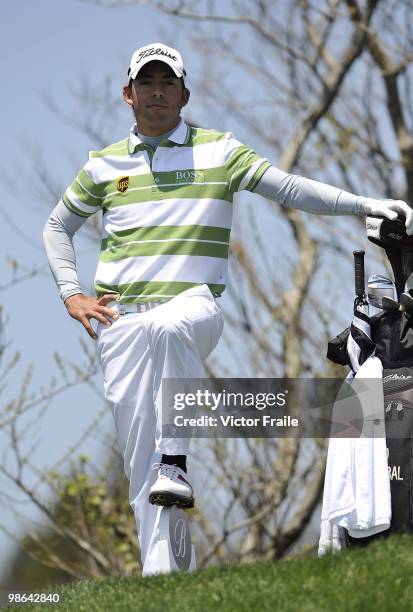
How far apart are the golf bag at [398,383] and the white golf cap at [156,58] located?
113 centimetres

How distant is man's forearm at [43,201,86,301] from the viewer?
6.12 meters

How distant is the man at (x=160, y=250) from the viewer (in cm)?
561

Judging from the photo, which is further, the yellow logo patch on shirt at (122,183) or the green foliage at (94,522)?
the green foliage at (94,522)

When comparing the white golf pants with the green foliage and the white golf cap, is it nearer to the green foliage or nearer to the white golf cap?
the white golf cap

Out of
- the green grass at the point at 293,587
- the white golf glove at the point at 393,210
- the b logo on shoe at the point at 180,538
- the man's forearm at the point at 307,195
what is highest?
the man's forearm at the point at 307,195

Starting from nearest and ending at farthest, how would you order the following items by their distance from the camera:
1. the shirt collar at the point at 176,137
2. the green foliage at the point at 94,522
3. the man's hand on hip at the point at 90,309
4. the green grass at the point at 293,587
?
the green grass at the point at 293,587
the man's hand on hip at the point at 90,309
the shirt collar at the point at 176,137
the green foliage at the point at 94,522

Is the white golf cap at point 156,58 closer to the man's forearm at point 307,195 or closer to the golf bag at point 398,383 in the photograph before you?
the man's forearm at point 307,195

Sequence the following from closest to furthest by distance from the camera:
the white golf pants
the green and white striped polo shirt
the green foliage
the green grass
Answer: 1. the green grass
2. the white golf pants
3. the green and white striped polo shirt
4. the green foliage

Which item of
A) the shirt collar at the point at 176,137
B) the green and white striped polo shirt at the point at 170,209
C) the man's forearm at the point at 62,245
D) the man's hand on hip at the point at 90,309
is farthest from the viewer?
the man's forearm at the point at 62,245

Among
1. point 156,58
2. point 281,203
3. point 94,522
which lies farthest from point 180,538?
point 94,522

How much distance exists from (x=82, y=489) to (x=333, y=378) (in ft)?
8.84

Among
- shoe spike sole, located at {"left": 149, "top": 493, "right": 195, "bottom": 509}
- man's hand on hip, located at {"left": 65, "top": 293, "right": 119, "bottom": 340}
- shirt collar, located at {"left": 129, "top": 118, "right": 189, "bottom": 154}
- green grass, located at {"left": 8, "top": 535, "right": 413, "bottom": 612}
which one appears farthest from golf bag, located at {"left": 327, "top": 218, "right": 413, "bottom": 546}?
man's hand on hip, located at {"left": 65, "top": 293, "right": 119, "bottom": 340}

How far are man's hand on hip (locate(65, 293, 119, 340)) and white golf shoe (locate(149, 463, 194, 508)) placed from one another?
Result: 722 millimetres

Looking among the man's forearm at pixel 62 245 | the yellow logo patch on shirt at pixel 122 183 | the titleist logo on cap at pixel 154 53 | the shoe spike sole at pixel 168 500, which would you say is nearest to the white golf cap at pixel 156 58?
the titleist logo on cap at pixel 154 53
